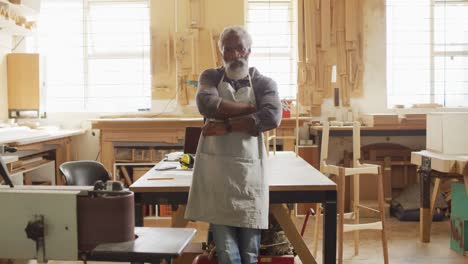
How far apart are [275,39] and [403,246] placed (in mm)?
3078

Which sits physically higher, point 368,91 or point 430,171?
point 368,91

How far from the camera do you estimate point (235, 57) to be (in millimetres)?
2473

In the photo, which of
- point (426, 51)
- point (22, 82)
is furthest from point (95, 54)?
point (426, 51)

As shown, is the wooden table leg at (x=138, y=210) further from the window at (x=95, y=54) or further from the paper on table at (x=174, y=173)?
the window at (x=95, y=54)

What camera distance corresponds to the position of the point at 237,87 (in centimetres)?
254

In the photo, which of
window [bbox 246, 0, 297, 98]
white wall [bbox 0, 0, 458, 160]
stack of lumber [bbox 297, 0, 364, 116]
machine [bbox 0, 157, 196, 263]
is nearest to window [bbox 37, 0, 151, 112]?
white wall [bbox 0, 0, 458, 160]

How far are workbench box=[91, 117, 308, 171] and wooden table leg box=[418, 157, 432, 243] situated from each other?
1.47m

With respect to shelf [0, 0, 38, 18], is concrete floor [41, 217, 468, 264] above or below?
below

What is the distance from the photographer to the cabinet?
5.86 meters

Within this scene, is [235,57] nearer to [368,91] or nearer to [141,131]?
[141,131]

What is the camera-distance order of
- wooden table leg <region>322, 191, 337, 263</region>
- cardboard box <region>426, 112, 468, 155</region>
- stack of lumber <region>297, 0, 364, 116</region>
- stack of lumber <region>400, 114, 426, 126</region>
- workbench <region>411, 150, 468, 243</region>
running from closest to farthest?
wooden table leg <region>322, 191, 337, 263</region> < workbench <region>411, 150, 468, 243</region> < cardboard box <region>426, 112, 468, 155</region> < stack of lumber <region>400, 114, 426, 126</region> < stack of lumber <region>297, 0, 364, 116</region>

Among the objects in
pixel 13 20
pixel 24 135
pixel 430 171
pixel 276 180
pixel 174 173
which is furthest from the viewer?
pixel 13 20

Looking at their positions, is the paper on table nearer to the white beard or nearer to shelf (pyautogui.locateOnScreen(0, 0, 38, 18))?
the white beard

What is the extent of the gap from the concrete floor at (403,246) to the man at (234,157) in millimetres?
1428
